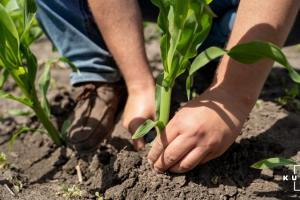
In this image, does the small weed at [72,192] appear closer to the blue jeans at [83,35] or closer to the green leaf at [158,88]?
the green leaf at [158,88]

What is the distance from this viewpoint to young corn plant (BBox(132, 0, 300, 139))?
1.05 meters

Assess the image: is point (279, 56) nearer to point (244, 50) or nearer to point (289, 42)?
point (244, 50)

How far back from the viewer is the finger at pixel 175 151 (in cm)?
117

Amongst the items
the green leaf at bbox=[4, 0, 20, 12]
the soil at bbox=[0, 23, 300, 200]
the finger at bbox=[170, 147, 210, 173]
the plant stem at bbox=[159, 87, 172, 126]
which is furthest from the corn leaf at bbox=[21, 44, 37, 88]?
the finger at bbox=[170, 147, 210, 173]

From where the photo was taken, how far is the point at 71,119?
166cm

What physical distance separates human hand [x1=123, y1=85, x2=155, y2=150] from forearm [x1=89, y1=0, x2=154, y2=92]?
20mm

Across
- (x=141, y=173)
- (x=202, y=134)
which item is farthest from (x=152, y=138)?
(x=202, y=134)

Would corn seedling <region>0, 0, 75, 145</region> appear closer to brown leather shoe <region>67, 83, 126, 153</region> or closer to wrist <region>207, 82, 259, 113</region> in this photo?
brown leather shoe <region>67, 83, 126, 153</region>

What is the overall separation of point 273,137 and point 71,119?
26.9 inches

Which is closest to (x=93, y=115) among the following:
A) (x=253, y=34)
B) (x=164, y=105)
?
(x=164, y=105)

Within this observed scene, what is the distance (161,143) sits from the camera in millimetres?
1218

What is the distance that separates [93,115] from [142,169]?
0.42m

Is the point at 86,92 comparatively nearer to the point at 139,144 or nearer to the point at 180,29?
the point at 139,144

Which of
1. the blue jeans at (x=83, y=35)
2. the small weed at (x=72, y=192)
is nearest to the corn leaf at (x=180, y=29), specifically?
the small weed at (x=72, y=192)
